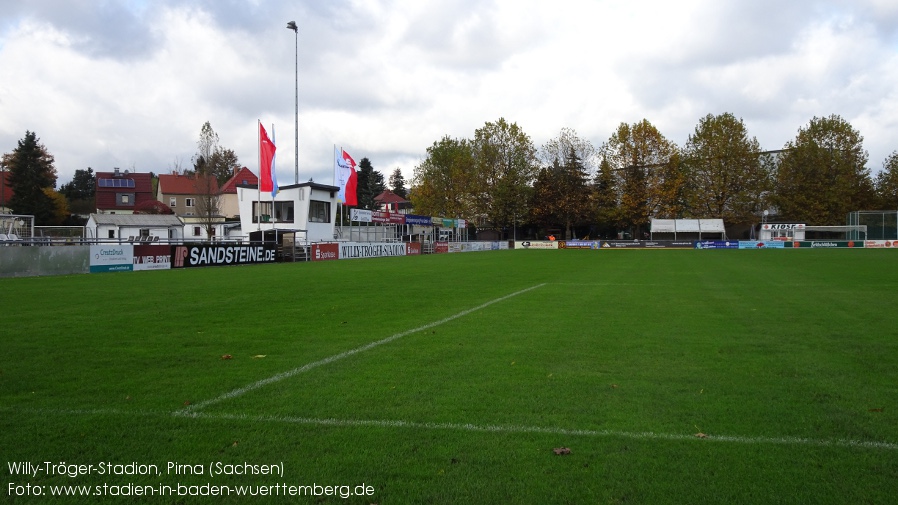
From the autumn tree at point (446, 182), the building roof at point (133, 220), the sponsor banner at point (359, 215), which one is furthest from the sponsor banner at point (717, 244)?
the building roof at point (133, 220)

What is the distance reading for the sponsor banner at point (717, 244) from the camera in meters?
66.0

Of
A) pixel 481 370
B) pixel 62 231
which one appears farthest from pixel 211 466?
pixel 62 231

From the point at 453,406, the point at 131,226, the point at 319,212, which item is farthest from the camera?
the point at 131,226

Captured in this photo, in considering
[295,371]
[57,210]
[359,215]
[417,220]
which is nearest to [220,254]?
[359,215]

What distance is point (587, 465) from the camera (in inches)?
164

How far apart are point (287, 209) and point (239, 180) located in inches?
1636

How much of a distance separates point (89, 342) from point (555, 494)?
756 centimetres

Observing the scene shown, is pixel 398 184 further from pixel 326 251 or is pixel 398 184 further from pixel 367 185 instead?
pixel 326 251

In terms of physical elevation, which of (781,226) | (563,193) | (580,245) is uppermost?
(563,193)

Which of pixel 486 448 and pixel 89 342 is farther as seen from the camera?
pixel 89 342

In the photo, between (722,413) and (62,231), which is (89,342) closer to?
(722,413)

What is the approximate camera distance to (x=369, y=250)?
46.2 metres

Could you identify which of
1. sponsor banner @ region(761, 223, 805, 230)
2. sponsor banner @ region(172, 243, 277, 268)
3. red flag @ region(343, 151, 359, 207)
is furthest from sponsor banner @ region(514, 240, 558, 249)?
sponsor banner @ region(172, 243, 277, 268)

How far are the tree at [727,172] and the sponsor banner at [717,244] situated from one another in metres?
7.47
